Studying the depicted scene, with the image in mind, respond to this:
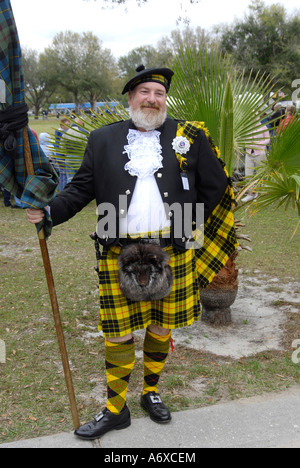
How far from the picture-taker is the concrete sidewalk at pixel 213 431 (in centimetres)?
248

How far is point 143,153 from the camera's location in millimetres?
2477

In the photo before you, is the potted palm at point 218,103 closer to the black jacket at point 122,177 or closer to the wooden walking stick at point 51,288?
the black jacket at point 122,177

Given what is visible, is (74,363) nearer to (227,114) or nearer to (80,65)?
(227,114)

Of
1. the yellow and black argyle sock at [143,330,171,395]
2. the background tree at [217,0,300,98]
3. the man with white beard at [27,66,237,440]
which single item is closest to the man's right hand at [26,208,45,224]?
the man with white beard at [27,66,237,440]

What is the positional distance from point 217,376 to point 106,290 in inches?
48.3

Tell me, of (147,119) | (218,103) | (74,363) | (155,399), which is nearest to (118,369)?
(155,399)

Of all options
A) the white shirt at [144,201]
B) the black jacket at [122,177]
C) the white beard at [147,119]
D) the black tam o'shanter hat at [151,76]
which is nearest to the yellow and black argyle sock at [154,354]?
the black jacket at [122,177]

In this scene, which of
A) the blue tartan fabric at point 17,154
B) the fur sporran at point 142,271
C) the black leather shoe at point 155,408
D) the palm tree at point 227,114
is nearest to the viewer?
the blue tartan fabric at point 17,154

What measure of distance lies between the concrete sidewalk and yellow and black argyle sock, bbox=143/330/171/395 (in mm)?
257

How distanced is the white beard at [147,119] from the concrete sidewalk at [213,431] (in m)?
1.73

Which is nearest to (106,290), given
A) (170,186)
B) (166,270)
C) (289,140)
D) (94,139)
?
(166,270)

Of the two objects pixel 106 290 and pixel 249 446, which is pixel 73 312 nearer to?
pixel 106 290

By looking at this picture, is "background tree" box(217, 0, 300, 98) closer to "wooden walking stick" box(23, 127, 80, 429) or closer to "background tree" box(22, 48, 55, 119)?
"background tree" box(22, 48, 55, 119)

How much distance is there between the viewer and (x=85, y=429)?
8.30 ft
